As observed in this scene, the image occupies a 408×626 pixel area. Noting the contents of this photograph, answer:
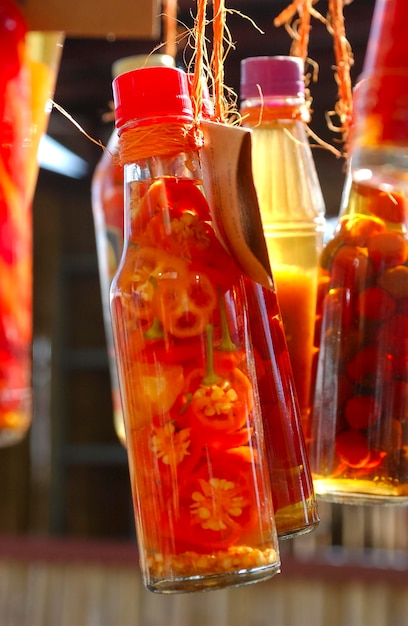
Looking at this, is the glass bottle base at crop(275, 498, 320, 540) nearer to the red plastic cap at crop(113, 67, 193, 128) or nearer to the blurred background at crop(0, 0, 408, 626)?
the red plastic cap at crop(113, 67, 193, 128)

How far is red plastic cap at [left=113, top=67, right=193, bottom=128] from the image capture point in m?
0.38

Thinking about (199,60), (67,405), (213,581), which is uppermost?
(199,60)

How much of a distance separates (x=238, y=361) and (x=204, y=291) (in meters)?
0.03

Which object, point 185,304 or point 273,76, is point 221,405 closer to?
point 185,304

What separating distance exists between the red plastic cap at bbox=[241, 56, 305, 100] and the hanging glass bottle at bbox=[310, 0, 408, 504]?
57 mm

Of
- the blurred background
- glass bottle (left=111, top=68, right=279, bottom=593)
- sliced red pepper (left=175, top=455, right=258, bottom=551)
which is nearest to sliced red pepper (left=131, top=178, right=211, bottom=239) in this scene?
glass bottle (left=111, top=68, right=279, bottom=593)

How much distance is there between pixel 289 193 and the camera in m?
0.49

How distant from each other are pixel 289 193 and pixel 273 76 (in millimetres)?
62

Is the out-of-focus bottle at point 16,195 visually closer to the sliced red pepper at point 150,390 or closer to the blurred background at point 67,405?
the sliced red pepper at point 150,390

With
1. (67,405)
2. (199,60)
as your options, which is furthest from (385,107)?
(67,405)

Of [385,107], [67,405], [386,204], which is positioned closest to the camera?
[385,107]

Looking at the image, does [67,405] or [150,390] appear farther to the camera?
[67,405]

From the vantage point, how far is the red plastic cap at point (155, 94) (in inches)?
15.1

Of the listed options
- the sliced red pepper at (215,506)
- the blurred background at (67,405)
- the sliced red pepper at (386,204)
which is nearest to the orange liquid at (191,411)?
the sliced red pepper at (215,506)
